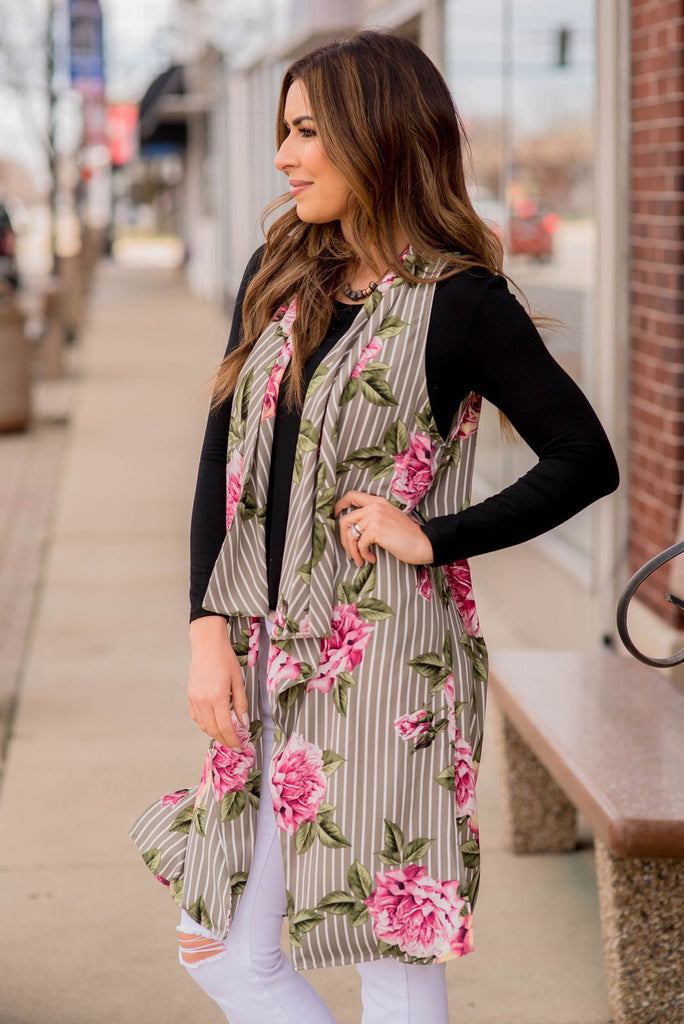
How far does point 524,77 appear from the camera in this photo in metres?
6.50

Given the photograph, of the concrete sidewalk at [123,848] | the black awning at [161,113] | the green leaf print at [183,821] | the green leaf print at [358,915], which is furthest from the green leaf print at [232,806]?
the black awning at [161,113]

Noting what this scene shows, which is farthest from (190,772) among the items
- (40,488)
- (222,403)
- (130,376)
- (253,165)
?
(253,165)

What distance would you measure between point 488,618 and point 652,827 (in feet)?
12.1

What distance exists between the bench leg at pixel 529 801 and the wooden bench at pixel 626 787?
1.5 inches

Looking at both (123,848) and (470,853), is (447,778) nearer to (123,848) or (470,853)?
(470,853)

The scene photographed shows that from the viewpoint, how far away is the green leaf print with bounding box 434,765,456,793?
2.08 meters

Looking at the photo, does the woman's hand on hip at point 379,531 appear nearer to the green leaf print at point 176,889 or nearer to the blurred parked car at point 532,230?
the green leaf print at point 176,889

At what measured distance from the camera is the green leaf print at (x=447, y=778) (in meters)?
2.08

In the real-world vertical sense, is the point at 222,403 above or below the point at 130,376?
above

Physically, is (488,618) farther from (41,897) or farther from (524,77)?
(41,897)

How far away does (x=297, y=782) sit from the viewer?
6.87ft

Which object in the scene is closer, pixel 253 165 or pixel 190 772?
pixel 190 772

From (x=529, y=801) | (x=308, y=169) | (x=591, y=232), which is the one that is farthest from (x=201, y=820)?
(x=591, y=232)

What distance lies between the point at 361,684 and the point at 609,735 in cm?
147
